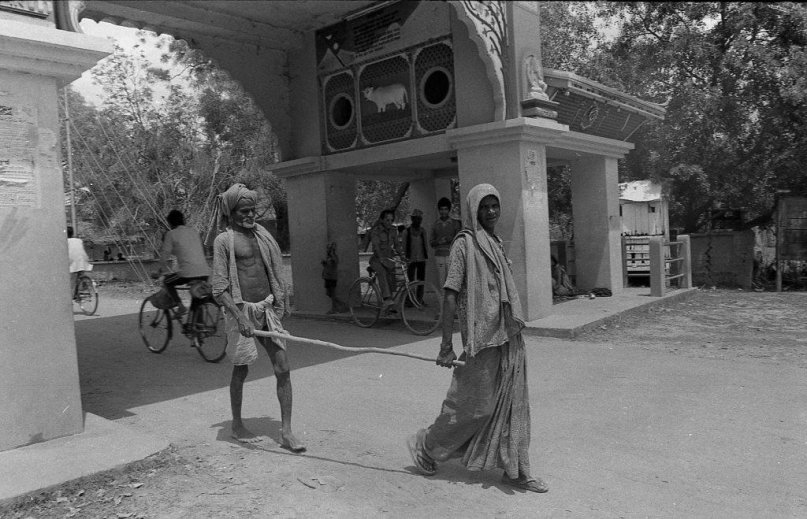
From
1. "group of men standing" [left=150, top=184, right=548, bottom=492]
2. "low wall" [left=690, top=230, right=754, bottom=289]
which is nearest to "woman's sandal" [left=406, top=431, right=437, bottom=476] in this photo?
"group of men standing" [left=150, top=184, right=548, bottom=492]

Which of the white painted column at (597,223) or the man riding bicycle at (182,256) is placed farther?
the white painted column at (597,223)

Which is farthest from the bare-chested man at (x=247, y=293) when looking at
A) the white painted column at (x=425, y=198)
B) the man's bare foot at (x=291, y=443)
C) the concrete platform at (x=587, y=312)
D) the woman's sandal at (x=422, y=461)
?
the white painted column at (x=425, y=198)

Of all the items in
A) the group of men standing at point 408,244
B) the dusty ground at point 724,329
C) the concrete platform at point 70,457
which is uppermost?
the group of men standing at point 408,244

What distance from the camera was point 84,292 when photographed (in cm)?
1301

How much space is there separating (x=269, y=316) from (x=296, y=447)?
0.92m

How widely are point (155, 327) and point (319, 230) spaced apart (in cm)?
363

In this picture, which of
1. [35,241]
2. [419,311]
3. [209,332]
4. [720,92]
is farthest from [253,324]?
[720,92]

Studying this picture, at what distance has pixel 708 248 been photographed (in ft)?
46.7

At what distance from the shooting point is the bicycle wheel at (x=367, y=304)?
9.76 m

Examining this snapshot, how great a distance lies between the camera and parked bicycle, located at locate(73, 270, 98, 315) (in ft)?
42.4

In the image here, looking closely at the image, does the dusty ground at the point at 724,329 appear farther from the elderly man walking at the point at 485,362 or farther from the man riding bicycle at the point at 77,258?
the man riding bicycle at the point at 77,258

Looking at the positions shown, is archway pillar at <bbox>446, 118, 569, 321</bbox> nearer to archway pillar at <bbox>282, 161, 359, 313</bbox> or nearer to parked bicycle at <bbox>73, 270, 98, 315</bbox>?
archway pillar at <bbox>282, 161, 359, 313</bbox>

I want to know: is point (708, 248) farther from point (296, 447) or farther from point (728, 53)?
point (296, 447)

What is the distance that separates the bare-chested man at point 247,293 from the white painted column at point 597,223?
27.6 ft
